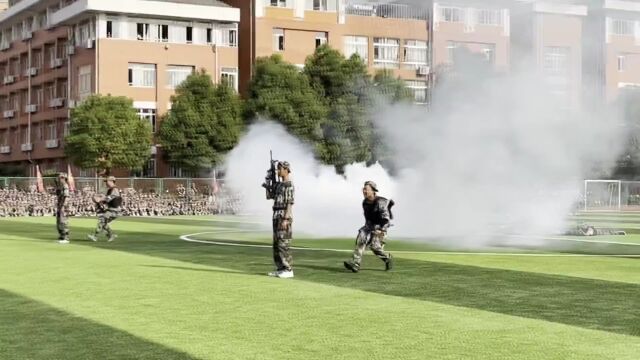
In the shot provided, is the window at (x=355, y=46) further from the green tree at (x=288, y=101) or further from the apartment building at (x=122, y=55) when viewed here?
the green tree at (x=288, y=101)

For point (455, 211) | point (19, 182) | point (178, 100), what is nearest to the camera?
point (455, 211)

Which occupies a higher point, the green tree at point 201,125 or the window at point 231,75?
the window at point 231,75

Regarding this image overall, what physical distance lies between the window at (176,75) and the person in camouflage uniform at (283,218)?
64.3 meters

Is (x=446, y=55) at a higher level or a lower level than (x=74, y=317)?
higher

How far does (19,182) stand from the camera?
65500 millimetres

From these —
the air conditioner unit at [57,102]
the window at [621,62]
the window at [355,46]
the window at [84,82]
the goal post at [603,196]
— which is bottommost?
the goal post at [603,196]

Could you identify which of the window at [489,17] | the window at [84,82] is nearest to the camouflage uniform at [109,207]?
the window at [489,17]

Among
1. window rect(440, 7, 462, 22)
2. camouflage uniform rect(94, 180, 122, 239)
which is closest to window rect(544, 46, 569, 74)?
window rect(440, 7, 462, 22)

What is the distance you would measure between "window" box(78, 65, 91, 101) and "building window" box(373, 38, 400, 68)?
25384 millimetres

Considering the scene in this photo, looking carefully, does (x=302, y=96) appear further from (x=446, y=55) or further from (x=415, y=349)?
(x=415, y=349)

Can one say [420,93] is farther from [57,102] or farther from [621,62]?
[57,102]

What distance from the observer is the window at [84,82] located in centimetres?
8281

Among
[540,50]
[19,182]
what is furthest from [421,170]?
[19,182]

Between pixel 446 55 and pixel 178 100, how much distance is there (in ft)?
143
